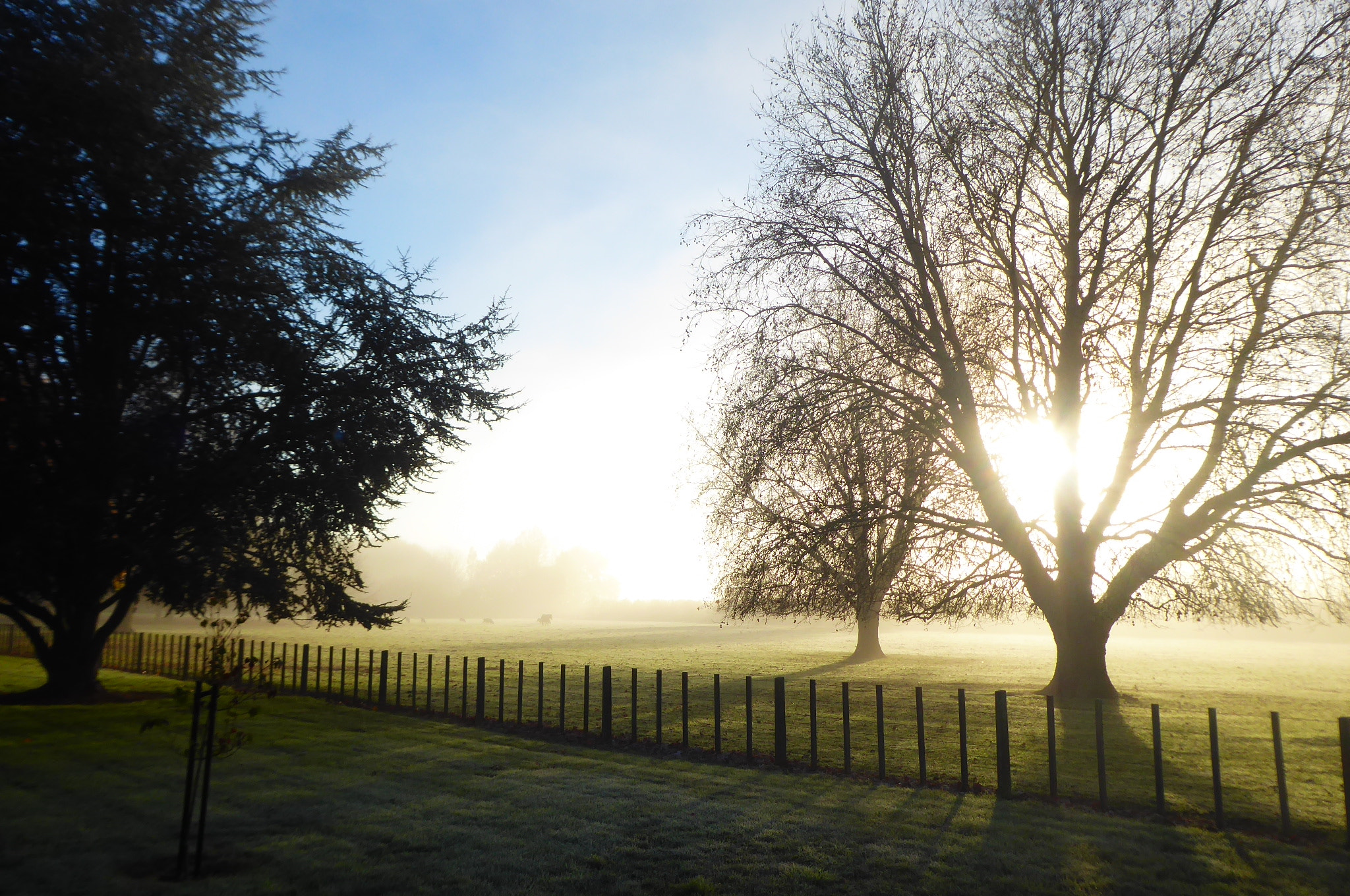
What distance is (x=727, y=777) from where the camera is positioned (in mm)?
9508

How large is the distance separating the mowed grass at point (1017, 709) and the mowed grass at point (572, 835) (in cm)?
154

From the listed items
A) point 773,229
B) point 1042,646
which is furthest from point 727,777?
point 1042,646

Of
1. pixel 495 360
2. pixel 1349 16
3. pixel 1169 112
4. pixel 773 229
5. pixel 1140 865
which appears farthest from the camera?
pixel 495 360

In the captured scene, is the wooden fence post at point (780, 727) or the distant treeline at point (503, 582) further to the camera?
the distant treeline at point (503, 582)

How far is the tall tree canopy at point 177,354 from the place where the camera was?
544 inches

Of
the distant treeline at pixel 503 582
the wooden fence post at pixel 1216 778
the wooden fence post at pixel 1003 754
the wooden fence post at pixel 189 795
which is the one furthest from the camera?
the distant treeline at pixel 503 582

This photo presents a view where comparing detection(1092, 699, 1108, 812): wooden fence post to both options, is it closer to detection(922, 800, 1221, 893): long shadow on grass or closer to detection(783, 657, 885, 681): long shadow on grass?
detection(922, 800, 1221, 893): long shadow on grass

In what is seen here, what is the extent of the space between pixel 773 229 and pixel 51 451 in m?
15.0

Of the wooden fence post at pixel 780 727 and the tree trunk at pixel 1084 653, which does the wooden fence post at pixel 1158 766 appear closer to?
the wooden fence post at pixel 780 727

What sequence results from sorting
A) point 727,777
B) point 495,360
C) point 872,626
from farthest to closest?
point 872,626 → point 495,360 → point 727,777

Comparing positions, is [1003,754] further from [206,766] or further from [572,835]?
[206,766]

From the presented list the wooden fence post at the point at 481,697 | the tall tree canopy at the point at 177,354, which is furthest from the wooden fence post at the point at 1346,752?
the tall tree canopy at the point at 177,354

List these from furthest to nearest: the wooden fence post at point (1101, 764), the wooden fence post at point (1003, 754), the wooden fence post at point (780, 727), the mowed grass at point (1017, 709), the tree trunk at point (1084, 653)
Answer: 1. the tree trunk at point (1084, 653)
2. the wooden fence post at point (780, 727)
3. the mowed grass at point (1017, 709)
4. the wooden fence post at point (1003, 754)
5. the wooden fence post at point (1101, 764)

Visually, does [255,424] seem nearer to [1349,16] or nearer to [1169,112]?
[1169,112]
